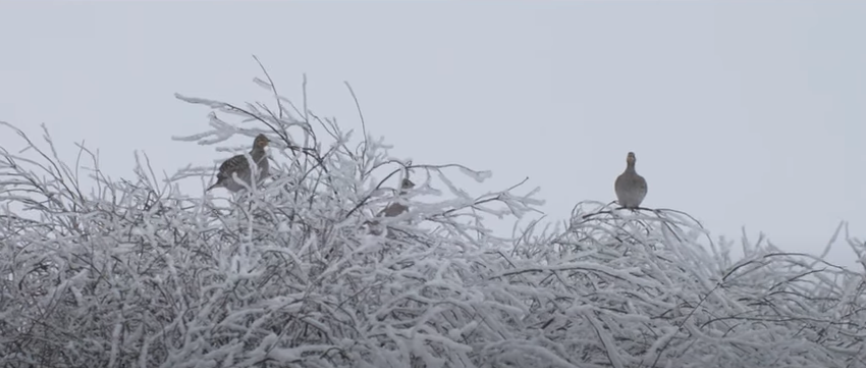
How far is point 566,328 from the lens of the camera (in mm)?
4848

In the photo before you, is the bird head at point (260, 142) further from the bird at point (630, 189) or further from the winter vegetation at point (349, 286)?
the bird at point (630, 189)

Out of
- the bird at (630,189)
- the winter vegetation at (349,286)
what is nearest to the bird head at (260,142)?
the winter vegetation at (349,286)

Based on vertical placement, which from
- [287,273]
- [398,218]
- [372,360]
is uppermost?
[398,218]

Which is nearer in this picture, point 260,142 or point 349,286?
point 349,286

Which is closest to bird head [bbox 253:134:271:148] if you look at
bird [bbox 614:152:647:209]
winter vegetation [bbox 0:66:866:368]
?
winter vegetation [bbox 0:66:866:368]

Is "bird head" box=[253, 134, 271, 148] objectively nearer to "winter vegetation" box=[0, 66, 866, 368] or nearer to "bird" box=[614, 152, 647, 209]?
"winter vegetation" box=[0, 66, 866, 368]

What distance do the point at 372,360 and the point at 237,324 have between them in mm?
575

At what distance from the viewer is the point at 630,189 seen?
23.5 feet

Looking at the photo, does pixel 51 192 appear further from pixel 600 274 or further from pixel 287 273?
pixel 600 274

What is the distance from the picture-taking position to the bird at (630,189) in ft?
23.5

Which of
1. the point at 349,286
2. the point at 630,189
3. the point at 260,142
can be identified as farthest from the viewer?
the point at 630,189

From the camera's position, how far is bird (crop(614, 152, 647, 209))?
A: 7.15 meters

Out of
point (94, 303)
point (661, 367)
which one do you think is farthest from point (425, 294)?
point (94, 303)

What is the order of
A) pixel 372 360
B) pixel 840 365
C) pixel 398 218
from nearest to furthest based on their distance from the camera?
pixel 372 360, pixel 398 218, pixel 840 365
